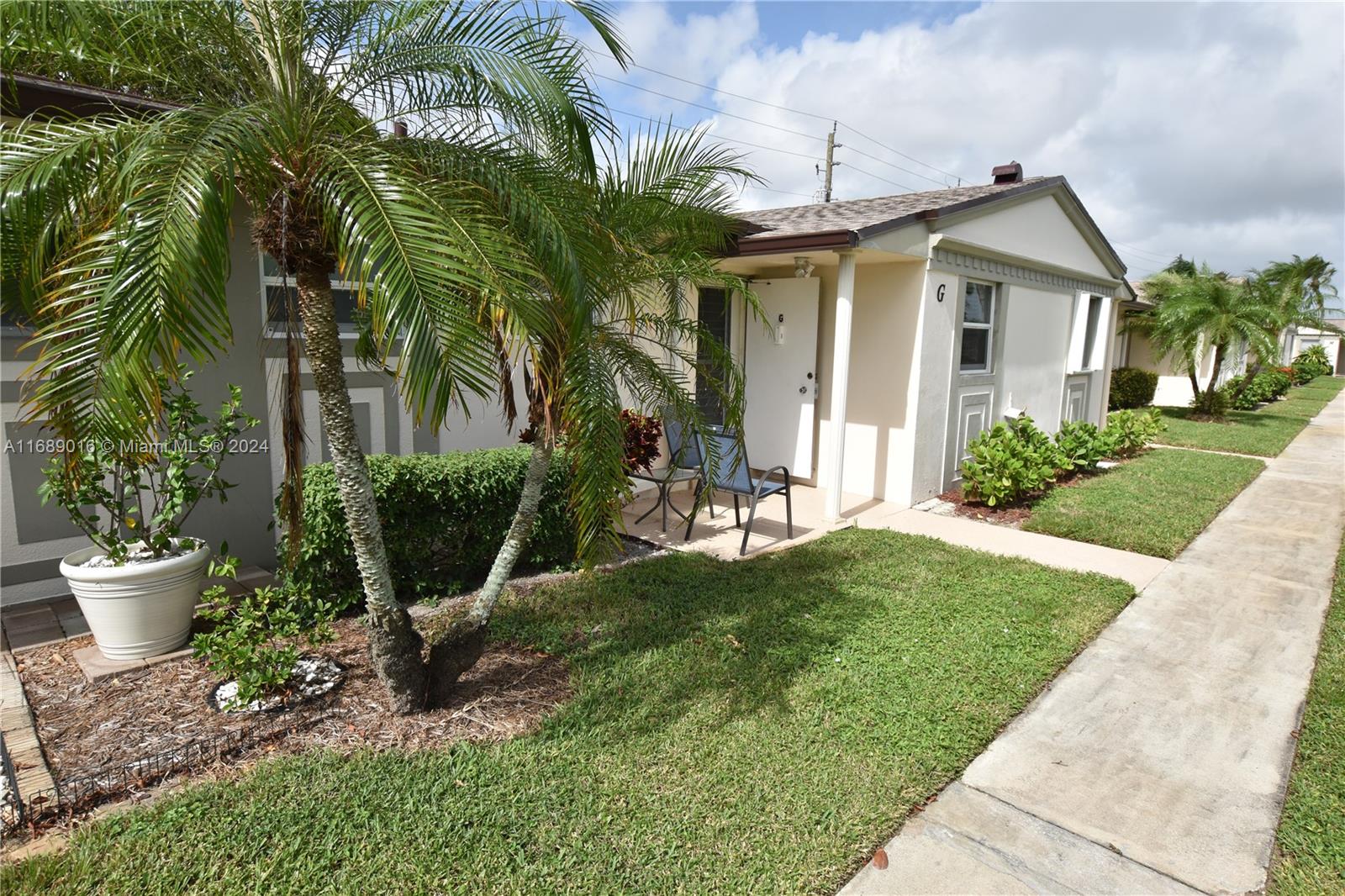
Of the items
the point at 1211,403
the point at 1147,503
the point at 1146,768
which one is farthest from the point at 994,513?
the point at 1211,403

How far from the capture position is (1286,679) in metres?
4.04

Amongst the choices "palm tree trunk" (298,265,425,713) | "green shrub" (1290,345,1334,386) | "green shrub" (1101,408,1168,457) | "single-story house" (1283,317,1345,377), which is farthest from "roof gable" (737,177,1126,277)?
"single-story house" (1283,317,1345,377)

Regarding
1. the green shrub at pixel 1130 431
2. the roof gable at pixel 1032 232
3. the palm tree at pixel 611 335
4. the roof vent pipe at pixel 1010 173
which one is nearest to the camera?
the palm tree at pixel 611 335

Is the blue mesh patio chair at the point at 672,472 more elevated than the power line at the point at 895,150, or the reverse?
the power line at the point at 895,150

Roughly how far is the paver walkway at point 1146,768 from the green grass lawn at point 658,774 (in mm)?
152

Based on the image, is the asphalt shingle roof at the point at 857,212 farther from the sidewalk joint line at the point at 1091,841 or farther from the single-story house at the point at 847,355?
the sidewalk joint line at the point at 1091,841

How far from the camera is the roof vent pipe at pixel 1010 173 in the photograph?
9734 mm

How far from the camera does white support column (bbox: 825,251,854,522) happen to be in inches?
261

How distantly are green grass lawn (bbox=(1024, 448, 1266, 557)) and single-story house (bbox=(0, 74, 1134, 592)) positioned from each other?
4.30 feet

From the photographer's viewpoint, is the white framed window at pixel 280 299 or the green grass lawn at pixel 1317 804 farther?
the white framed window at pixel 280 299

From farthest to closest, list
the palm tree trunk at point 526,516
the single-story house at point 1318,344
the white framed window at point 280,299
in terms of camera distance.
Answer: the single-story house at point 1318,344 → the white framed window at point 280,299 → the palm tree trunk at point 526,516

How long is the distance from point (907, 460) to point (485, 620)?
5.61m

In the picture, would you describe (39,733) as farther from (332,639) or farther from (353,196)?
(353,196)

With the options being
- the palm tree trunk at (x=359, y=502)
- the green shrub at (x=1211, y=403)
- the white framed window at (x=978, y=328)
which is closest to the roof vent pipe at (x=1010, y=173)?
the white framed window at (x=978, y=328)
